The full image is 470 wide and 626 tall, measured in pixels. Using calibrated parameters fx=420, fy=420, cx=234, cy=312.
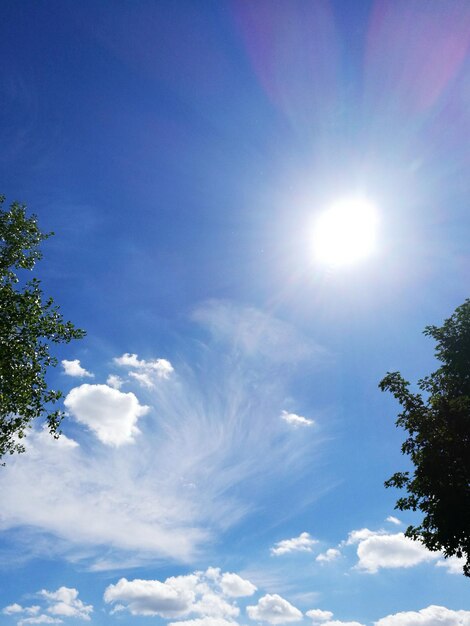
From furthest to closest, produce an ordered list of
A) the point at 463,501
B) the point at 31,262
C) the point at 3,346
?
the point at 31,262 < the point at 463,501 < the point at 3,346

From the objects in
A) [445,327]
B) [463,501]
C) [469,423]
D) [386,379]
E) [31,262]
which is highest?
[31,262]

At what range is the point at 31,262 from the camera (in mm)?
23453

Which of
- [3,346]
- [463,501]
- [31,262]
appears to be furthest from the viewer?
[31,262]

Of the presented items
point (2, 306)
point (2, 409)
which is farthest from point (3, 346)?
point (2, 409)

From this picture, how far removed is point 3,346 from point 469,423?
910 inches

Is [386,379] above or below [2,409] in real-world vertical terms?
above

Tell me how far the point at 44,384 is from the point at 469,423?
21.8m

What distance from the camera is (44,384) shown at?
21016 mm

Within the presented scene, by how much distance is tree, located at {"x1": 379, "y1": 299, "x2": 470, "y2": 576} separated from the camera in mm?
20438

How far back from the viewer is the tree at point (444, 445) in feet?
67.1

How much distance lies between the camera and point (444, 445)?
2195 cm

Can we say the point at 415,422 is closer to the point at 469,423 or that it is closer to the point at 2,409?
the point at 469,423

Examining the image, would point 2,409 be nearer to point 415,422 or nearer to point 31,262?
point 31,262

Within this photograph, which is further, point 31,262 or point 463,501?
point 31,262
